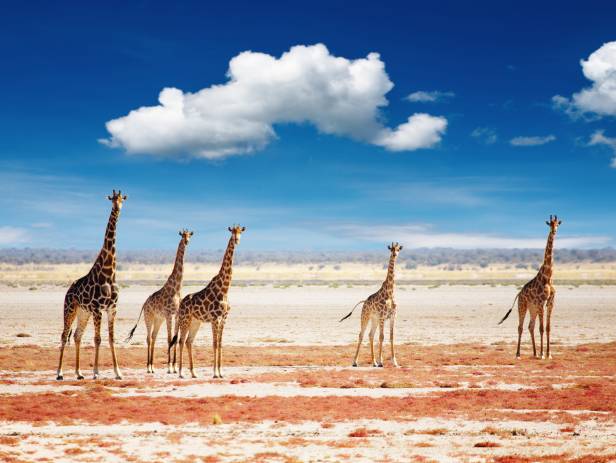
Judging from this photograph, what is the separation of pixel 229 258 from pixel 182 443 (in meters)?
8.93

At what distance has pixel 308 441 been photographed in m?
13.3

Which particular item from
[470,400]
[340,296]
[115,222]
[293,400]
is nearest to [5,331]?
[115,222]

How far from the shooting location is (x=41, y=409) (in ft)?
51.8

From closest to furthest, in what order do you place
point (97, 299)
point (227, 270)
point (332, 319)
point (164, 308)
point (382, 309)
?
point (97, 299) → point (227, 270) → point (164, 308) → point (382, 309) → point (332, 319)

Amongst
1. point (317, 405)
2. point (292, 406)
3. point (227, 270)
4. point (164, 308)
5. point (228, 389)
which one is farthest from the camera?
point (164, 308)

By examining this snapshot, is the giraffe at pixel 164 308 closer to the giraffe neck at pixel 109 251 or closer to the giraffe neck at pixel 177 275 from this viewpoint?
the giraffe neck at pixel 177 275

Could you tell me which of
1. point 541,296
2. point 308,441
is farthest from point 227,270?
point 541,296

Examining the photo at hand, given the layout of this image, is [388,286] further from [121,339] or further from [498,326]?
[498,326]

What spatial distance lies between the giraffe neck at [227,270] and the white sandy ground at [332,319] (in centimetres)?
1208

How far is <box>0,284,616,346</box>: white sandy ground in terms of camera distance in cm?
3534

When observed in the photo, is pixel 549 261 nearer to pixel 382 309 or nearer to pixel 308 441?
pixel 382 309

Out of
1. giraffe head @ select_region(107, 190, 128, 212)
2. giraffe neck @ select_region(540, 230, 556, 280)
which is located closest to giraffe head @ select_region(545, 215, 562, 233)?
giraffe neck @ select_region(540, 230, 556, 280)

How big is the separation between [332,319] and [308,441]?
35355 mm

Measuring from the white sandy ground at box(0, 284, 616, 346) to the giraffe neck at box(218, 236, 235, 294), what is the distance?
1208cm
